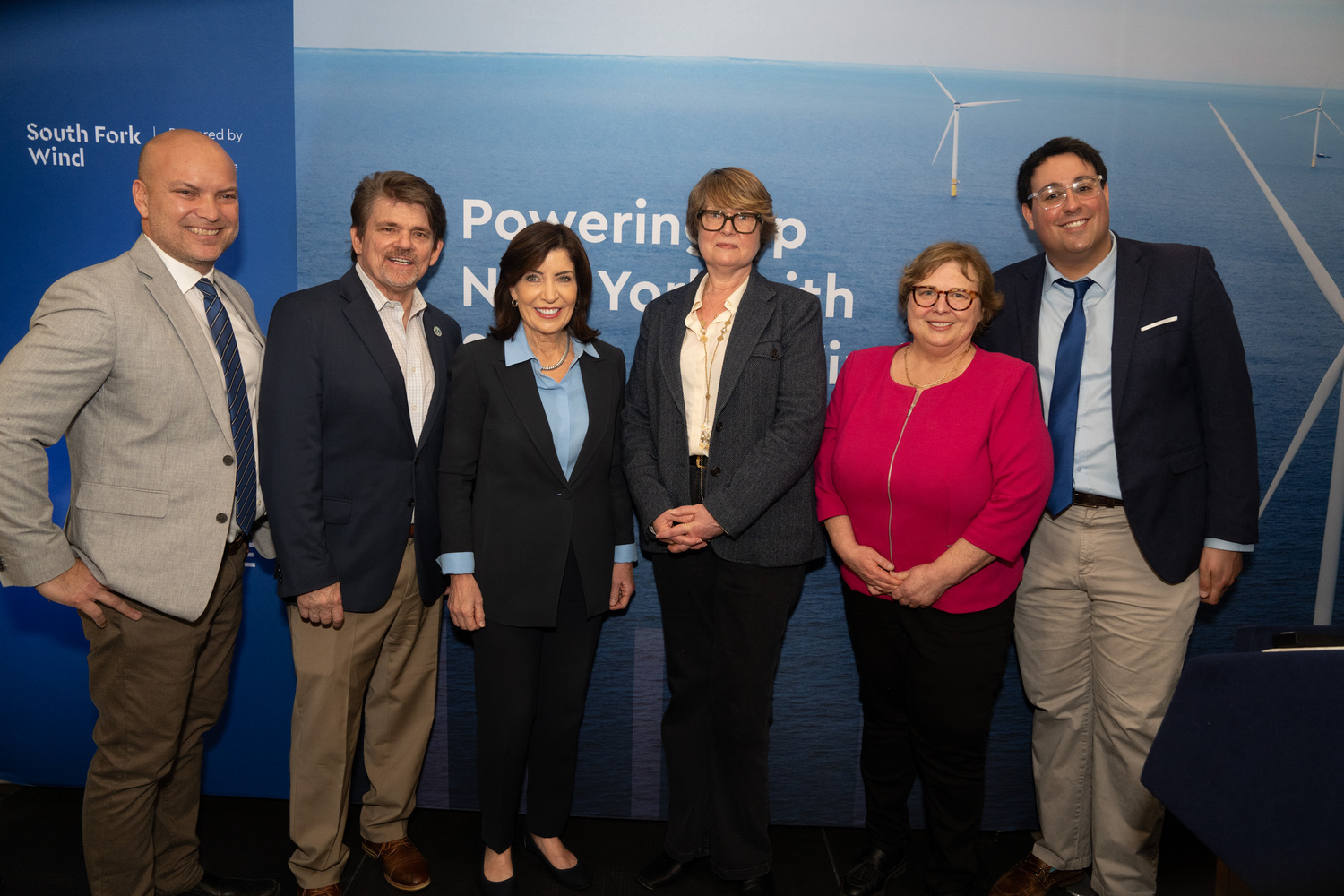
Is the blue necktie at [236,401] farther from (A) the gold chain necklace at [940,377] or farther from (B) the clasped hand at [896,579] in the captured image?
(A) the gold chain necklace at [940,377]

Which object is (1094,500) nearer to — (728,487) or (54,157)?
(728,487)

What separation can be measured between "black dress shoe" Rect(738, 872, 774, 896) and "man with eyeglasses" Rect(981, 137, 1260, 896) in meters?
0.73

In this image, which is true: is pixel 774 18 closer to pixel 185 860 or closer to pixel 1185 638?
pixel 1185 638


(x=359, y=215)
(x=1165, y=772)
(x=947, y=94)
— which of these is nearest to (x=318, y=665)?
(x=359, y=215)

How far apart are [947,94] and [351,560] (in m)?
2.44

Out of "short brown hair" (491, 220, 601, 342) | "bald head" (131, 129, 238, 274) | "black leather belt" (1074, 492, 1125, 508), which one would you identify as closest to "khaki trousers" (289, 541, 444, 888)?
"short brown hair" (491, 220, 601, 342)

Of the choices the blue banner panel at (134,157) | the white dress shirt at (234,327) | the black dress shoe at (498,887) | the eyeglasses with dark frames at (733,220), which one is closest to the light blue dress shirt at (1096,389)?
the eyeglasses with dark frames at (733,220)

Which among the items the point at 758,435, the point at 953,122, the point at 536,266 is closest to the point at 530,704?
the point at 758,435

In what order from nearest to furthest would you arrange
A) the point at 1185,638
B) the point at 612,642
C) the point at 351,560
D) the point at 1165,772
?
the point at 1165,772
the point at 351,560
the point at 1185,638
the point at 612,642

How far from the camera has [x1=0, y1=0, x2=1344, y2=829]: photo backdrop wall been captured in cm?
264

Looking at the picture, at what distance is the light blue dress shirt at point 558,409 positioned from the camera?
2154mm

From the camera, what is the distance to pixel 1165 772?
43.4 inches

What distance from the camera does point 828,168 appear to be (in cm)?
267

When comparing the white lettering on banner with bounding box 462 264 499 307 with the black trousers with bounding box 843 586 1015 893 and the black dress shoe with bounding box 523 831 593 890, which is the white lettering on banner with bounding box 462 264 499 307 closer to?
the black trousers with bounding box 843 586 1015 893
